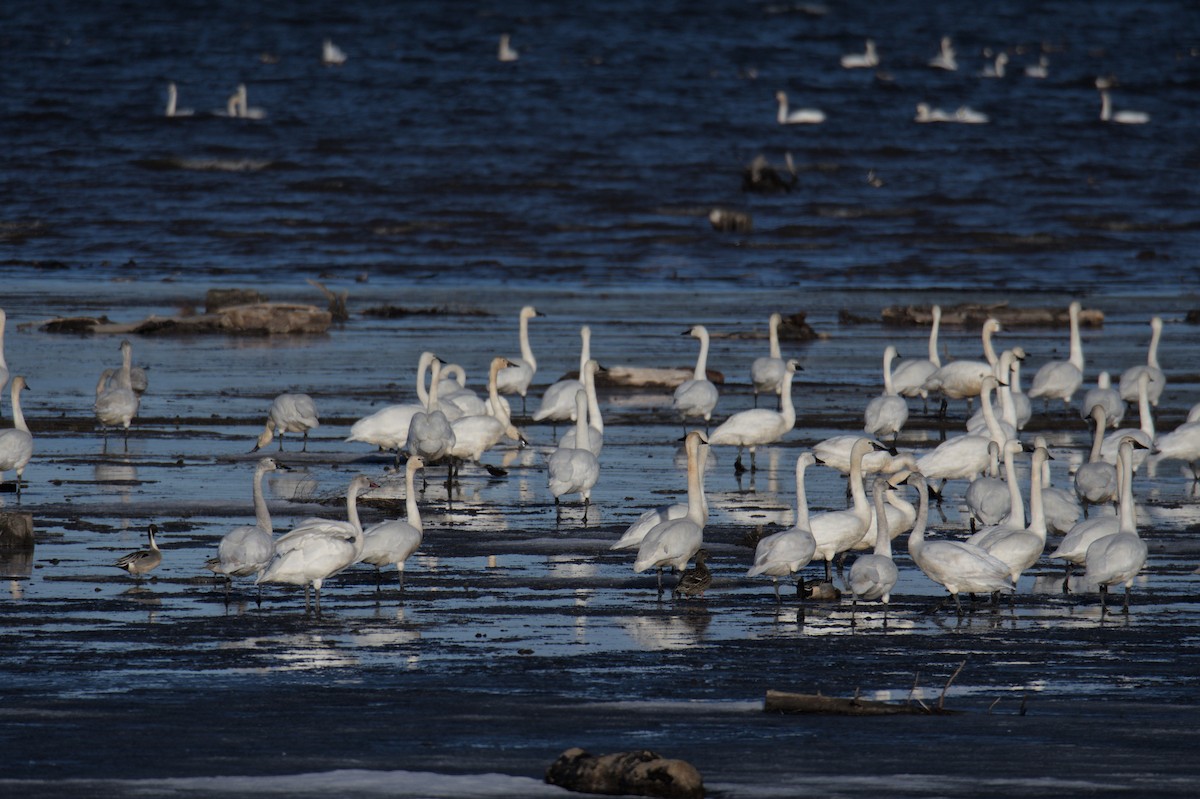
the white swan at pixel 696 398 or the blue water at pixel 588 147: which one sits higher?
the blue water at pixel 588 147

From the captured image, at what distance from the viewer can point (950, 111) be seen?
79.2 metres

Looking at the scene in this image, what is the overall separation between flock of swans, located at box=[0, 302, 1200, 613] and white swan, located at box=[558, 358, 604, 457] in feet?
0.08

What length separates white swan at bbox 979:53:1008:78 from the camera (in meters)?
91.7

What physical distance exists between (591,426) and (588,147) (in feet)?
161

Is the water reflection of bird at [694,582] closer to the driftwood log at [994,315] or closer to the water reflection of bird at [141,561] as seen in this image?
the water reflection of bird at [141,561]

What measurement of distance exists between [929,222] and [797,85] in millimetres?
35744

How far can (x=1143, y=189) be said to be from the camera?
190ft

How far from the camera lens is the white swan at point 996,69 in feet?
301

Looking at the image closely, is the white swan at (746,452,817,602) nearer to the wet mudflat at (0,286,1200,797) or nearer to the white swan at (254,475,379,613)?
the wet mudflat at (0,286,1200,797)

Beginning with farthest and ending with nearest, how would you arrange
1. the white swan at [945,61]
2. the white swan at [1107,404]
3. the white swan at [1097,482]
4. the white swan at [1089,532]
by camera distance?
the white swan at [945,61]
the white swan at [1107,404]
the white swan at [1097,482]
the white swan at [1089,532]

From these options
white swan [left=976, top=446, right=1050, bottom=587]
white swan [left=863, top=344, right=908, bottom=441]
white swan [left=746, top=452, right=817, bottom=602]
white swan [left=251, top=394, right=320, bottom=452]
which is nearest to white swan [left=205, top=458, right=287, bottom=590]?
white swan [left=746, top=452, right=817, bottom=602]

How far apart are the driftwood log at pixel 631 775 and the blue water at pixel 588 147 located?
30673 millimetres

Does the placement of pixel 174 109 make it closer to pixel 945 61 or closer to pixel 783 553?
pixel 945 61

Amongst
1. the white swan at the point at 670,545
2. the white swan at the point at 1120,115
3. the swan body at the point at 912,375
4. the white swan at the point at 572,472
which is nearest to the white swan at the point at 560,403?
the swan body at the point at 912,375
